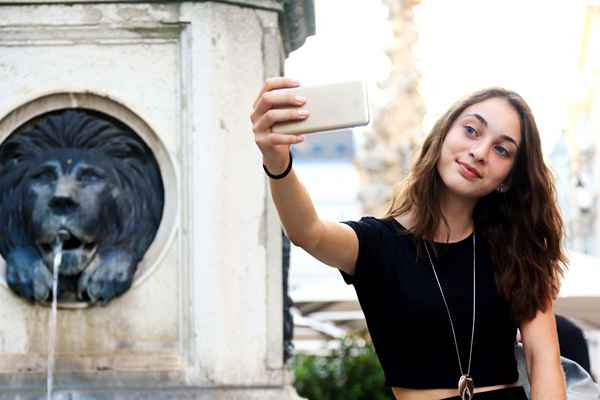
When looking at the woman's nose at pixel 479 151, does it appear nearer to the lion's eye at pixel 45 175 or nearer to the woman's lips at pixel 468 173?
the woman's lips at pixel 468 173

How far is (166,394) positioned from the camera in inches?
177

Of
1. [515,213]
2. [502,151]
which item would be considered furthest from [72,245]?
[502,151]

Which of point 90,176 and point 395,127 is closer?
point 90,176

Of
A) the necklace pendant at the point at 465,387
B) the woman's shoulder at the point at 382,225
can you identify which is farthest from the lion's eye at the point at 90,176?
Answer: the necklace pendant at the point at 465,387

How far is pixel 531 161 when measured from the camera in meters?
3.13

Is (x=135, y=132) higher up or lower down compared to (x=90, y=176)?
higher up

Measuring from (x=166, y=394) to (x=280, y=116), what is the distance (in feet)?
7.45

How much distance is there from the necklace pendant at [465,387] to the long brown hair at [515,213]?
23 centimetres

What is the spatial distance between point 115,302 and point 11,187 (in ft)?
1.97

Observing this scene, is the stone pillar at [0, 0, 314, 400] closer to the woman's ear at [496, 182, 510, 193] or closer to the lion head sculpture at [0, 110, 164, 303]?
the lion head sculpture at [0, 110, 164, 303]

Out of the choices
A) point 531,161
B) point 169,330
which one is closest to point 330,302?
point 169,330

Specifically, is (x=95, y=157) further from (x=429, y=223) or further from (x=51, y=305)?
(x=429, y=223)

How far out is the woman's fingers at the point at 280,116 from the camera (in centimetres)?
245

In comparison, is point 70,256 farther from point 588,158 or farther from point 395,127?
point 588,158
